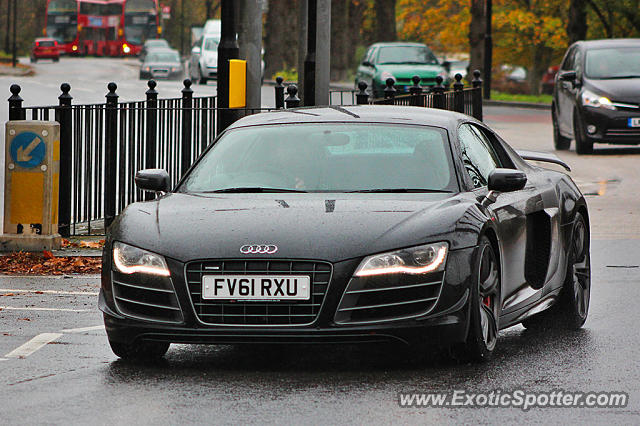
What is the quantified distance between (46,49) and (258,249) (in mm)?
75909

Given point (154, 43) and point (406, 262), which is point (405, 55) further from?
point (154, 43)

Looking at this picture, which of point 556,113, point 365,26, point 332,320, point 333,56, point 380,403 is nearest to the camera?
point 380,403

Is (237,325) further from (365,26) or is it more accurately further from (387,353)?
(365,26)

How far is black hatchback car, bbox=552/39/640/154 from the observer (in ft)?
77.0

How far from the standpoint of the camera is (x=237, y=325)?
6938 mm

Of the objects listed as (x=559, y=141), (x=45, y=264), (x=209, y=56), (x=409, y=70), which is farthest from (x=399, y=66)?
(x=45, y=264)

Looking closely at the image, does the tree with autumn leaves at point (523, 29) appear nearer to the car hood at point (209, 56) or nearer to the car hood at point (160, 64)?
the car hood at point (209, 56)

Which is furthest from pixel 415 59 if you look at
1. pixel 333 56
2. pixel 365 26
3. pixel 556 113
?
pixel 365 26

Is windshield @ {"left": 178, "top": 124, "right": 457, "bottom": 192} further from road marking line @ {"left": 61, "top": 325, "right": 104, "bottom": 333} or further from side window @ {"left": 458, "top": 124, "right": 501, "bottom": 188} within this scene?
road marking line @ {"left": 61, "top": 325, "right": 104, "bottom": 333}

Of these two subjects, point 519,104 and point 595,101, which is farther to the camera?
point 519,104

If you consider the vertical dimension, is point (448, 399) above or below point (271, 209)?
below

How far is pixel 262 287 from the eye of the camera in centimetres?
688

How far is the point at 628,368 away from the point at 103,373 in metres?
2.54

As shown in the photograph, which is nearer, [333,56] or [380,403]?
[380,403]
